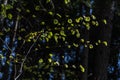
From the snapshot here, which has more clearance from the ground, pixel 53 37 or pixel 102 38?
pixel 53 37

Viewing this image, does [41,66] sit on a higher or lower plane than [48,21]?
lower

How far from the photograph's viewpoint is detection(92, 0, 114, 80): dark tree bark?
7.55m

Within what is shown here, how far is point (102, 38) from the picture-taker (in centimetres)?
768

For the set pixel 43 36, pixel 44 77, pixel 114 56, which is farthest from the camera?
pixel 114 56

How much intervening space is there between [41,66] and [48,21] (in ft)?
3.21

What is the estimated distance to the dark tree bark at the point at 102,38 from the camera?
24.8 ft

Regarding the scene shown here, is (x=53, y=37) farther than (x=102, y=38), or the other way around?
(x=102, y=38)

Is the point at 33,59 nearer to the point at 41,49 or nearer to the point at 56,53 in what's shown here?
the point at 41,49

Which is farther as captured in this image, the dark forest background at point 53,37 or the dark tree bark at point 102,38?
the dark tree bark at point 102,38

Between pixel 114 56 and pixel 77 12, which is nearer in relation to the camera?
pixel 77 12

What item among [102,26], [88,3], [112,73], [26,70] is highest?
[88,3]

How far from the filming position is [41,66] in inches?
313

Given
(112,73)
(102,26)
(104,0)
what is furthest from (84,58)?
(112,73)

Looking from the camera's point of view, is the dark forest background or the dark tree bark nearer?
the dark forest background
